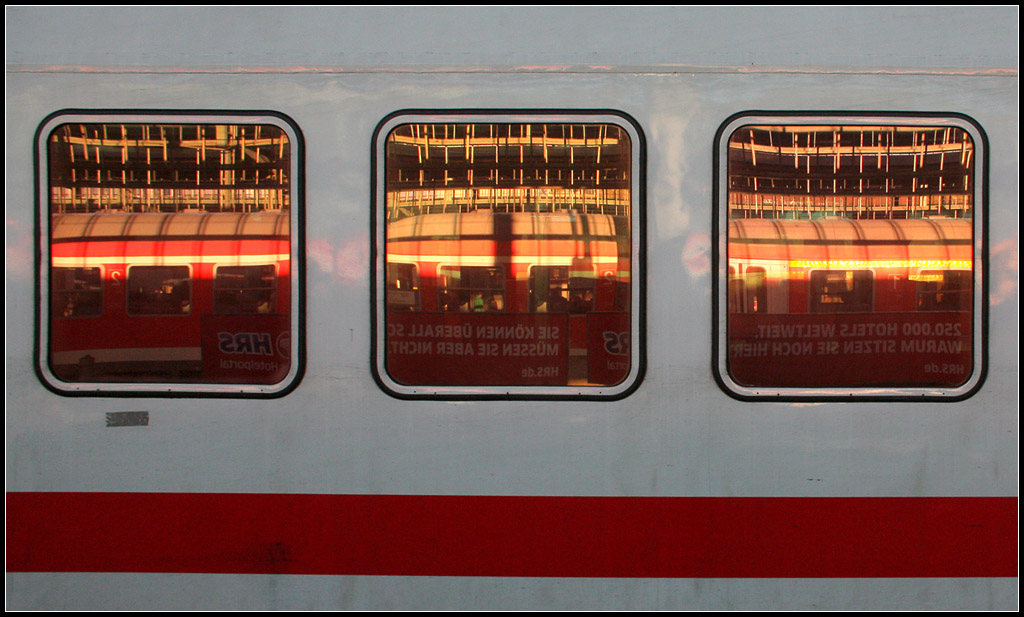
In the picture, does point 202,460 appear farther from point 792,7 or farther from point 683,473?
point 792,7

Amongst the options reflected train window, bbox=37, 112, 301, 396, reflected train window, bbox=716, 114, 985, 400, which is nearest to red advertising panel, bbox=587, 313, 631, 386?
reflected train window, bbox=716, 114, 985, 400

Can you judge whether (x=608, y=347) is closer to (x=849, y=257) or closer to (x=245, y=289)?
(x=849, y=257)

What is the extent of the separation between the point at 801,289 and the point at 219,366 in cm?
215

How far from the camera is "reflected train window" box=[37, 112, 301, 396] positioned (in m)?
2.51

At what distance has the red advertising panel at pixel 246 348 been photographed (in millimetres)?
2535

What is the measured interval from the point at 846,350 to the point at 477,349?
135cm

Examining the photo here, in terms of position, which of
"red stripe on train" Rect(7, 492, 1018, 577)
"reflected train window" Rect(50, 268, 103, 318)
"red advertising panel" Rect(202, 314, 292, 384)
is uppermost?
"reflected train window" Rect(50, 268, 103, 318)

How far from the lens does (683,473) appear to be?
98.8 inches

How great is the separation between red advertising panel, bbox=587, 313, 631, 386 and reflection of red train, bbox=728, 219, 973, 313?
1.32 ft

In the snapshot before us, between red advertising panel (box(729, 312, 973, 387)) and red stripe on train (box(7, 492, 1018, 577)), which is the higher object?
red advertising panel (box(729, 312, 973, 387))

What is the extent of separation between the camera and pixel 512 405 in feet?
8.23

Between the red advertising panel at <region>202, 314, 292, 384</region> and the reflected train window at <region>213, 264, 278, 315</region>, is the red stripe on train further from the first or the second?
the reflected train window at <region>213, 264, 278, 315</region>

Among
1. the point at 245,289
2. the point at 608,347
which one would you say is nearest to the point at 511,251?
the point at 608,347

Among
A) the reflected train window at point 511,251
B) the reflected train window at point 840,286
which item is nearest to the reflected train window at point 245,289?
the reflected train window at point 511,251
